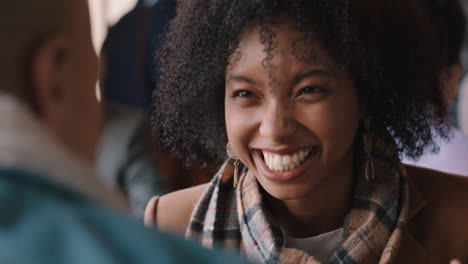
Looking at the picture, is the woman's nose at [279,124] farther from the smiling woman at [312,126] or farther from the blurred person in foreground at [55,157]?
the blurred person in foreground at [55,157]

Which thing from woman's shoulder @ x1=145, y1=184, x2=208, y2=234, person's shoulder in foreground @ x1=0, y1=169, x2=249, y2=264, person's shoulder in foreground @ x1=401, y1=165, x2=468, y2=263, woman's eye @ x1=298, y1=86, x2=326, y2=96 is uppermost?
person's shoulder in foreground @ x1=0, y1=169, x2=249, y2=264

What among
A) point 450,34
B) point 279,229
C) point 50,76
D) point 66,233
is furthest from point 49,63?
point 450,34

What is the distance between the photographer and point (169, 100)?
2434 mm

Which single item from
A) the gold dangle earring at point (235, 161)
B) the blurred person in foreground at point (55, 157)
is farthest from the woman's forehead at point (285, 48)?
the blurred person in foreground at point (55, 157)

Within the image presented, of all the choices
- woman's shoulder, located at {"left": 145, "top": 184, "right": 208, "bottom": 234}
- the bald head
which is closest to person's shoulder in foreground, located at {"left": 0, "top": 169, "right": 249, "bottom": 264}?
the bald head

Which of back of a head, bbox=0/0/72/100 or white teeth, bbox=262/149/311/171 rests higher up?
back of a head, bbox=0/0/72/100

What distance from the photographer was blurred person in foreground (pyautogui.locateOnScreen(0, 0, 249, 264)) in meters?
0.99

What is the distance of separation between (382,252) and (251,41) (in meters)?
0.67

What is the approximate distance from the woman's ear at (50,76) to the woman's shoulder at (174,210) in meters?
1.35

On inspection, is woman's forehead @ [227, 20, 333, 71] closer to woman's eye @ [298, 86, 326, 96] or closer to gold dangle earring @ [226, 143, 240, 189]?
woman's eye @ [298, 86, 326, 96]

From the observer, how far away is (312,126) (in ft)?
6.80

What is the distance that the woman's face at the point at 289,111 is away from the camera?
205 centimetres

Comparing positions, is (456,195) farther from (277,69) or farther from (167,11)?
(167,11)

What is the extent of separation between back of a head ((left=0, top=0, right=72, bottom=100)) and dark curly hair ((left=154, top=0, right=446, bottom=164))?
98 centimetres
